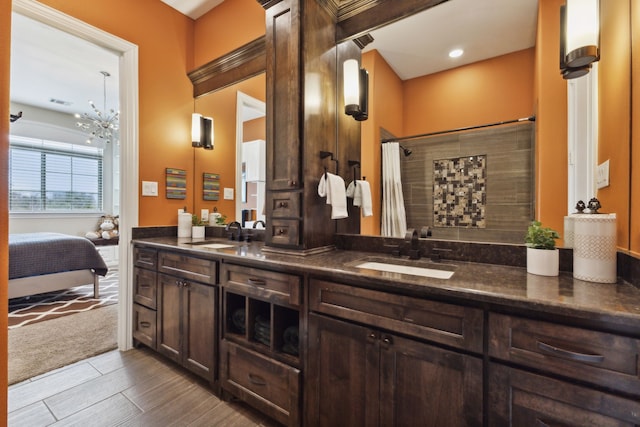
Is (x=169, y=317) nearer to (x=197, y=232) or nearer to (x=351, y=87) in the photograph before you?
(x=197, y=232)

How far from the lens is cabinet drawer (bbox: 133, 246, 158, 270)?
2.10m

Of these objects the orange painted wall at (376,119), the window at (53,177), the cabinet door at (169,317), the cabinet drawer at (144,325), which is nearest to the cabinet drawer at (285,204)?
the orange painted wall at (376,119)

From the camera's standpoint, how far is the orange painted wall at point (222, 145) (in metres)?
2.57

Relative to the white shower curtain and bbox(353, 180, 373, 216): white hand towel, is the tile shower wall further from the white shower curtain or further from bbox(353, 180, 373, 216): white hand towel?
bbox(353, 180, 373, 216): white hand towel

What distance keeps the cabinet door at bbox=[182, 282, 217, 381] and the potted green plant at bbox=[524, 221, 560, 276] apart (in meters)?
1.59

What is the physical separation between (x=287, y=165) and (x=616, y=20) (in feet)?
4.90

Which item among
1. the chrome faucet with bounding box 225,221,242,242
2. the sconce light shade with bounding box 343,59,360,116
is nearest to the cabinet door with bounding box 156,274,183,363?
the chrome faucet with bounding box 225,221,242,242

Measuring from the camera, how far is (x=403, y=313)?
102cm

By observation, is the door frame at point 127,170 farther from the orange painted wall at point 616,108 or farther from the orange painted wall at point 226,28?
the orange painted wall at point 616,108

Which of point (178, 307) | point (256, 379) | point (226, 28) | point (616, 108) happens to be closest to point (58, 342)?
point (178, 307)

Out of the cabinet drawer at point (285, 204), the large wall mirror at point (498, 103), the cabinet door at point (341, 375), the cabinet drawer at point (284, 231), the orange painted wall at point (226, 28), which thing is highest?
the orange painted wall at point (226, 28)

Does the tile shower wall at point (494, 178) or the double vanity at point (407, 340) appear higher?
the tile shower wall at point (494, 178)

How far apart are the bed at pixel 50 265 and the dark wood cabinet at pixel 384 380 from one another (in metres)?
3.62

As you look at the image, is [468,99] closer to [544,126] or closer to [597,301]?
[544,126]
